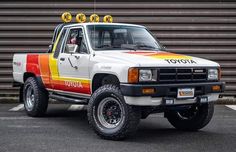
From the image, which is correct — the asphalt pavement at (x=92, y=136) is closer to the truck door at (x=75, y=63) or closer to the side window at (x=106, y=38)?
the truck door at (x=75, y=63)

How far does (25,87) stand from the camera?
8938mm

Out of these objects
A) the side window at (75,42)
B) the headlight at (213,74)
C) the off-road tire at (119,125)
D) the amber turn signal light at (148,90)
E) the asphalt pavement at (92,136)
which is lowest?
the asphalt pavement at (92,136)

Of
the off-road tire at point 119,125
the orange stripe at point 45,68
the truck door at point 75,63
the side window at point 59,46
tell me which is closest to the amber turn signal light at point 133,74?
the off-road tire at point 119,125

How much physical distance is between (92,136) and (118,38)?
68.3 inches

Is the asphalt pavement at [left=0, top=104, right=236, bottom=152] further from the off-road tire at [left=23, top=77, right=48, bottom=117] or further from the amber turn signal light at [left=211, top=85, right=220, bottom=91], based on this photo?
the amber turn signal light at [left=211, top=85, right=220, bottom=91]

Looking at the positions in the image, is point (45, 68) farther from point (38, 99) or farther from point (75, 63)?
point (75, 63)

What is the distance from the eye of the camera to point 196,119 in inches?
282

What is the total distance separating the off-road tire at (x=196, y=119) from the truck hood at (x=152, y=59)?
2.53 feet

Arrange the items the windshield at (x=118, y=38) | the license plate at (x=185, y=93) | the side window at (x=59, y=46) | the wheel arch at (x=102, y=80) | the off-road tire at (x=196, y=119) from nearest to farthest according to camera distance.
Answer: the license plate at (x=185, y=93) → the wheel arch at (x=102, y=80) → the off-road tire at (x=196, y=119) → the windshield at (x=118, y=38) → the side window at (x=59, y=46)

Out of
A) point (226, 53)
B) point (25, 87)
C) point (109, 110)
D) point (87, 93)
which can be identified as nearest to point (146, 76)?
point (109, 110)

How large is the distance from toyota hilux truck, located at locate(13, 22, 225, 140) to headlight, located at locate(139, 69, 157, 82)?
0.05ft

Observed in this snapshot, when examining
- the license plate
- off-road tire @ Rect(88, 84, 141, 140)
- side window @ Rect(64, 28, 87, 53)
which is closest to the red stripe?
side window @ Rect(64, 28, 87, 53)

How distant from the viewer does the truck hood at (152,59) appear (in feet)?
20.0

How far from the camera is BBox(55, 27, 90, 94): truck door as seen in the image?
7.06 metres
